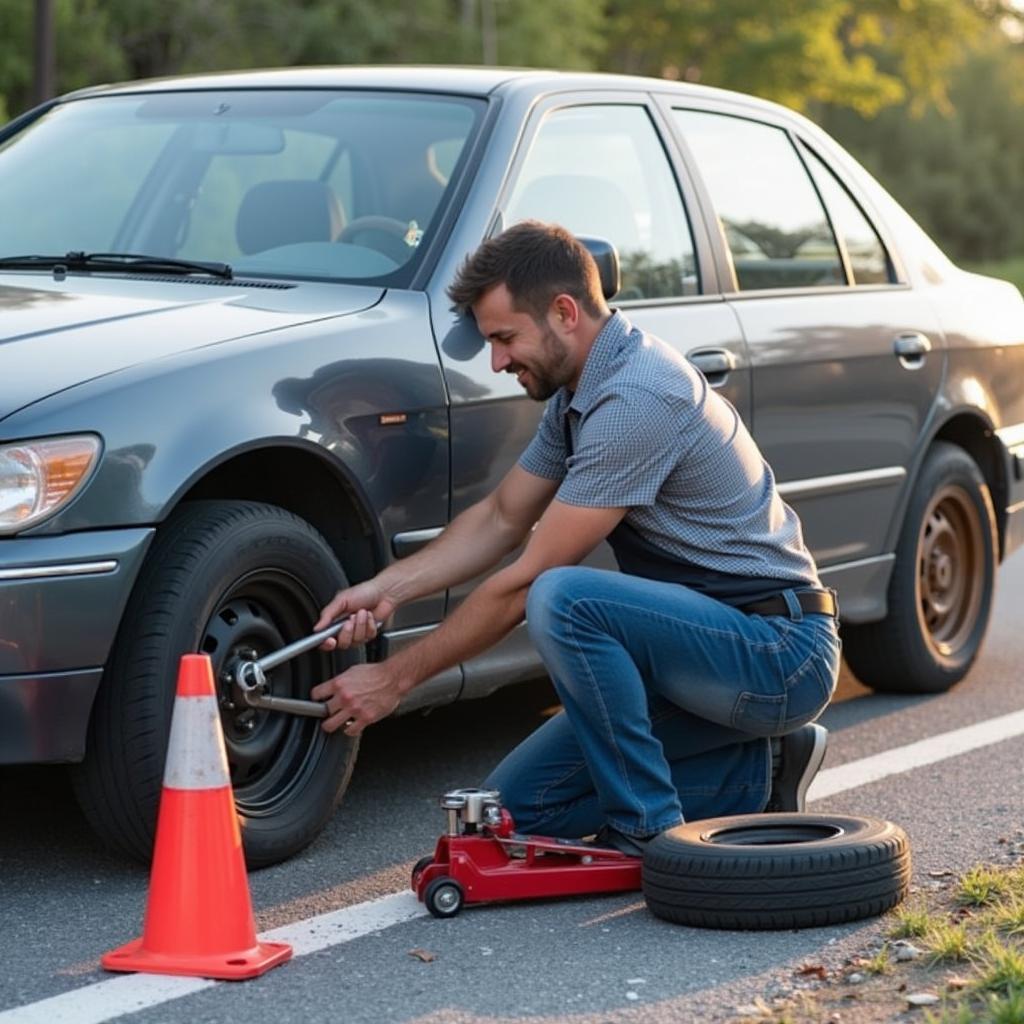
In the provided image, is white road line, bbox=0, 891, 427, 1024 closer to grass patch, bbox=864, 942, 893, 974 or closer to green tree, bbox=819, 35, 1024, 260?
grass patch, bbox=864, 942, 893, 974

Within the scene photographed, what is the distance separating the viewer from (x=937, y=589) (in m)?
6.74

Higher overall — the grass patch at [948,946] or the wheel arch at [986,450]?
the wheel arch at [986,450]

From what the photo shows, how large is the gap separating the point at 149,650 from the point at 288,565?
0.40 meters

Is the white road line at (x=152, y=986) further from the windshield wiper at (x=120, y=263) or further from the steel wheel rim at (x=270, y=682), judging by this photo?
the windshield wiper at (x=120, y=263)

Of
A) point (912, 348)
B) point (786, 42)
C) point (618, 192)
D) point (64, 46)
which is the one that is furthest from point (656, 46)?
point (618, 192)

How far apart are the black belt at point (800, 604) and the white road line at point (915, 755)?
2.80 feet

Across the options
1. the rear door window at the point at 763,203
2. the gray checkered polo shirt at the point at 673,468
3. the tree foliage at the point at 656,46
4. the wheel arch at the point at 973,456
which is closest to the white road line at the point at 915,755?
the wheel arch at the point at 973,456

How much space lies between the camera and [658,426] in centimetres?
424

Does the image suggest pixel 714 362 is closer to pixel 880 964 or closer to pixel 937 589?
pixel 937 589

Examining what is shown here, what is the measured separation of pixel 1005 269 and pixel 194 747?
55386mm

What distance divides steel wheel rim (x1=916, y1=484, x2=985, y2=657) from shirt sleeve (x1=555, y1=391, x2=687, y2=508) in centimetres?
245

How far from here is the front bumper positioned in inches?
155

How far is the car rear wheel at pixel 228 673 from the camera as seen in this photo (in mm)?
4137

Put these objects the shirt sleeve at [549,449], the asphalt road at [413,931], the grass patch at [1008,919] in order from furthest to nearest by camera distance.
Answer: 1. the shirt sleeve at [549,449]
2. the grass patch at [1008,919]
3. the asphalt road at [413,931]
